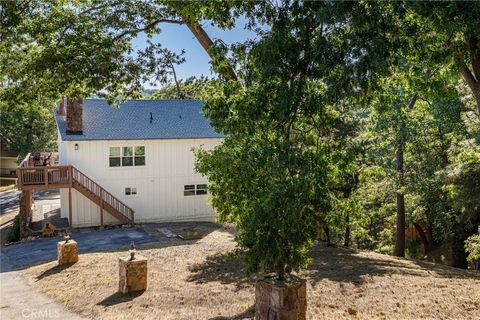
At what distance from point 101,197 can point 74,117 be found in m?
4.60

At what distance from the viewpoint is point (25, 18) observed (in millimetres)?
11750

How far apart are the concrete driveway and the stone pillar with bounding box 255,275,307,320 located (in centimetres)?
1140

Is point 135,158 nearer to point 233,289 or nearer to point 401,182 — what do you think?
point 401,182

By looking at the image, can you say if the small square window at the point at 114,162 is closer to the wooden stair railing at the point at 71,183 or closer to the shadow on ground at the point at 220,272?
the wooden stair railing at the point at 71,183

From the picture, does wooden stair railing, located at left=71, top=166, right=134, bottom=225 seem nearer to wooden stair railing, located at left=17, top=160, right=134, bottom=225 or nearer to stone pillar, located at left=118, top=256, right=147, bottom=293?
wooden stair railing, located at left=17, top=160, right=134, bottom=225

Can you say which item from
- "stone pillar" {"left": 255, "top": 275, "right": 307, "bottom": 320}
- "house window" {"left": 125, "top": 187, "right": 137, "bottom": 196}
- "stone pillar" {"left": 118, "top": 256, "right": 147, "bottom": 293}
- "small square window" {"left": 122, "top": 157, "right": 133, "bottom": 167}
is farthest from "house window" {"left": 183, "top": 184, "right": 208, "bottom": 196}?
"stone pillar" {"left": 255, "top": 275, "right": 307, "bottom": 320}

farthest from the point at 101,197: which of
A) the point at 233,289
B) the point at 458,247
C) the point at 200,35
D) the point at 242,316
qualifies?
the point at 458,247

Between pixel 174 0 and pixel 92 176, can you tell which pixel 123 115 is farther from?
pixel 174 0

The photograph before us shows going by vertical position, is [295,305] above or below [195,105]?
below

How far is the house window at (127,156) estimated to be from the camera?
80.7 ft

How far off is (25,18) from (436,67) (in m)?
10.4

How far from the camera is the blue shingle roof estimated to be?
24516mm

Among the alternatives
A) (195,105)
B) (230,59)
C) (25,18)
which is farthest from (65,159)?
(230,59)

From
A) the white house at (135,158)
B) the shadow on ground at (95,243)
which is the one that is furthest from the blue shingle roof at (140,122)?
the shadow on ground at (95,243)
